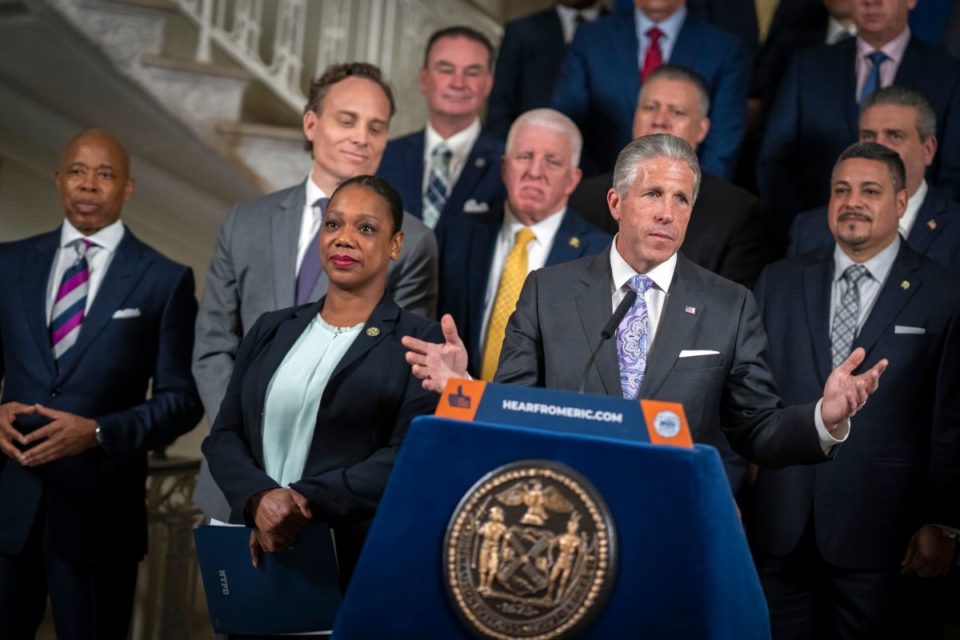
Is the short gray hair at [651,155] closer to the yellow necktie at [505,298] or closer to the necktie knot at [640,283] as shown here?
the necktie knot at [640,283]

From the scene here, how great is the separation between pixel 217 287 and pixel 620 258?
1.09 meters

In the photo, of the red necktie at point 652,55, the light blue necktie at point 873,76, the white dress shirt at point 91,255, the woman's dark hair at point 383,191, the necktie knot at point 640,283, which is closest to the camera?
the necktie knot at point 640,283

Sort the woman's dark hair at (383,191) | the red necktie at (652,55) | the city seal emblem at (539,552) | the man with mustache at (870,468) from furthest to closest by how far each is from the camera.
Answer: the red necktie at (652,55) < the man with mustache at (870,468) < the woman's dark hair at (383,191) < the city seal emblem at (539,552)

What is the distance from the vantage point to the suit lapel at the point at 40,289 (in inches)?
132

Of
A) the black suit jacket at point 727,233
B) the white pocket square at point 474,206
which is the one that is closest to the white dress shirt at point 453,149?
the white pocket square at point 474,206

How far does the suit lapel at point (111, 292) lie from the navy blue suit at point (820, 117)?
1806 mm

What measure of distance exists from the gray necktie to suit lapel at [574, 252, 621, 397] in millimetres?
848

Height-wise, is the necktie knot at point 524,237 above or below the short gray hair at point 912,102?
below

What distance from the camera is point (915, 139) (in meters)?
3.64

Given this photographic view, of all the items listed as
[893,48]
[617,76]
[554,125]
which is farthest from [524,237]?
[893,48]

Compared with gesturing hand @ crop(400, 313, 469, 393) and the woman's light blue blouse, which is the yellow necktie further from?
gesturing hand @ crop(400, 313, 469, 393)

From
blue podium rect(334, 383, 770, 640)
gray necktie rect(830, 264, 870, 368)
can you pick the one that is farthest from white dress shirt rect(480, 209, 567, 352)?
blue podium rect(334, 383, 770, 640)

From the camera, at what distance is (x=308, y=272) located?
318 cm

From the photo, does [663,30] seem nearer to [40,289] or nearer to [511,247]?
[511,247]
